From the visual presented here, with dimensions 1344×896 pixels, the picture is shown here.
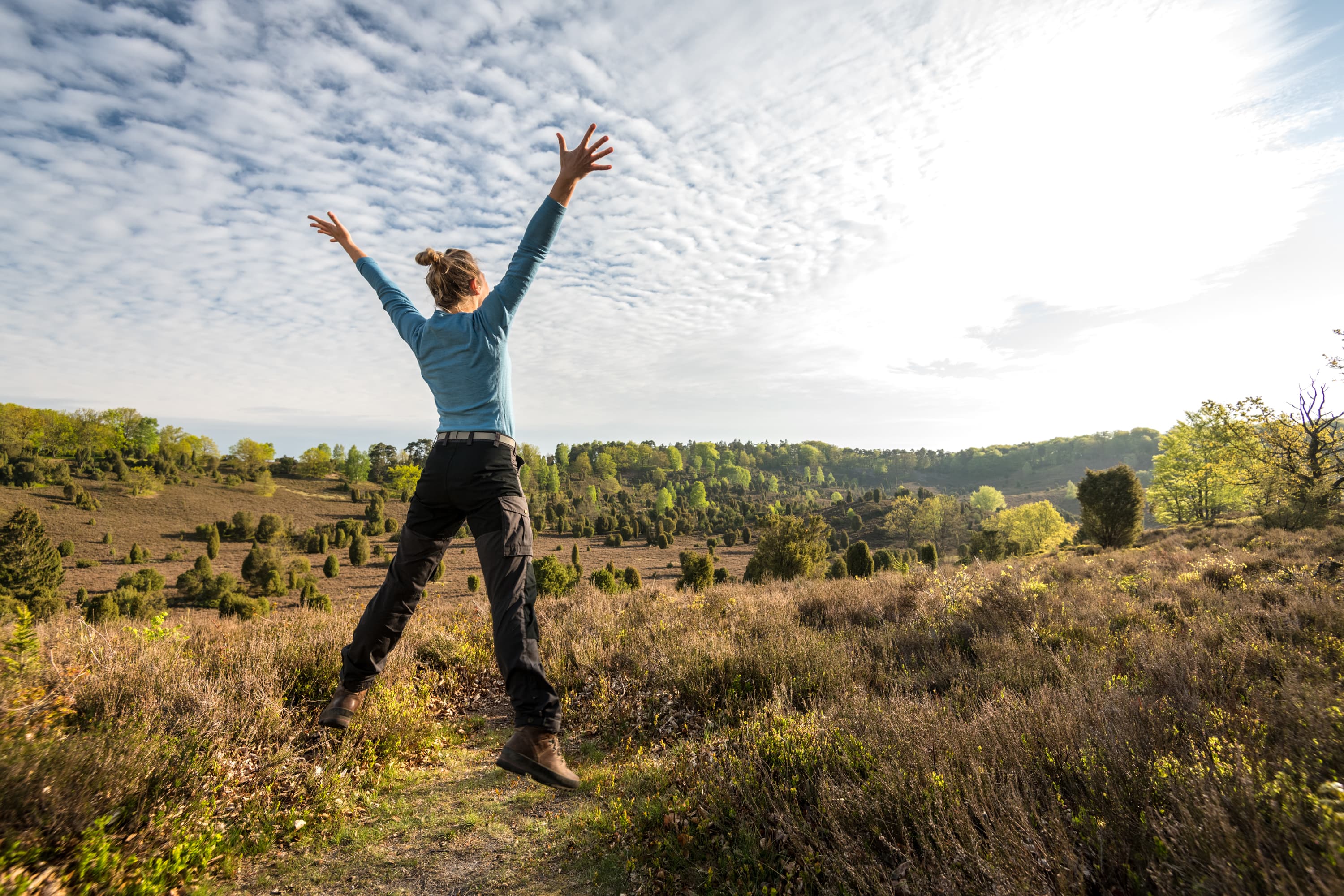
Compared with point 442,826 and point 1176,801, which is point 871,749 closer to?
point 1176,801

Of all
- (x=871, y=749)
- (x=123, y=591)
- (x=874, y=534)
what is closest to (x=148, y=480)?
(x=123, y=591)

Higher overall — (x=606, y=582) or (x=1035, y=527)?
(x=606, y=582)

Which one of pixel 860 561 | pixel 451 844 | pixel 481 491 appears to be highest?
pixel 481 491

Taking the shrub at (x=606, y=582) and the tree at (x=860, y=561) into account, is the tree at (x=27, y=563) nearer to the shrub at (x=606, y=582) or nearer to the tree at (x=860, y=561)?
the shrub at (x=606, y=582)

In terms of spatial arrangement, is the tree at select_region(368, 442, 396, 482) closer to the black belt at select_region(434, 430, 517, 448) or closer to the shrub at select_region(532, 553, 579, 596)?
the shrub at select_region(532, 553, 579, 596)

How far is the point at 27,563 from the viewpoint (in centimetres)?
1981

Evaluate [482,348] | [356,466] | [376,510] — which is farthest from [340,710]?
[356,466]

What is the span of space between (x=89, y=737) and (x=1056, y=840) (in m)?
3.93

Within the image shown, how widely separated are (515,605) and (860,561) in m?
24.1

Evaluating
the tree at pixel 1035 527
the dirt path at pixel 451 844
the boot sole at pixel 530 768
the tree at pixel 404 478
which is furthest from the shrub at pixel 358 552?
the tree at pixel 1035 527

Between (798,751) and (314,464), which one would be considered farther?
(314,464)

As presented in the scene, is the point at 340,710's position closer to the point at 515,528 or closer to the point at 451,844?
the point at 451,844

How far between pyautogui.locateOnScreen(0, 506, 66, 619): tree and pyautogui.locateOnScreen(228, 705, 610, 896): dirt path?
86.0 ft

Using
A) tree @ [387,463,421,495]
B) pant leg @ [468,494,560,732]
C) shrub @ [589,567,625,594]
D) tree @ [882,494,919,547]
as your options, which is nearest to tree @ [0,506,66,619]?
shrub @ [589,567,625,594]
